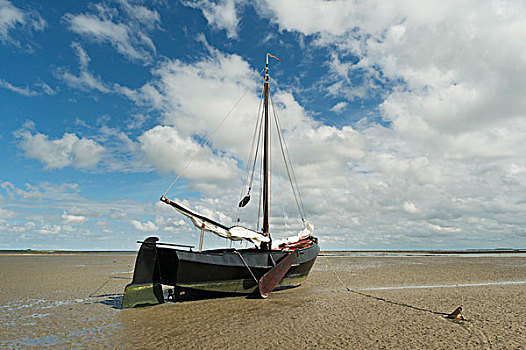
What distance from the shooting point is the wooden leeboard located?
48.9 feet

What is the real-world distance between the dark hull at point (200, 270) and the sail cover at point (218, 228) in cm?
101

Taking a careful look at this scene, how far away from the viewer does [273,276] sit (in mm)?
15250

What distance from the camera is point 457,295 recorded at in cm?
A: 1541

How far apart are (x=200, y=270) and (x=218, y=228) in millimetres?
2290

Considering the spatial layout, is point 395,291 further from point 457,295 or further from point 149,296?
point 149,296

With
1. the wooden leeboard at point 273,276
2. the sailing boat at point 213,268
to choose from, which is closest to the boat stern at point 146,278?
the sailing boat at point 213,268

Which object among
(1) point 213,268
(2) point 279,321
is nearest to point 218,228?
(1) point 213,268

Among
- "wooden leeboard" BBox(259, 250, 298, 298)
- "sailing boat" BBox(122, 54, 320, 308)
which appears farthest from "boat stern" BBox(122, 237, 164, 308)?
"wooden leeboard" BBox(259, 250, 298, 298)

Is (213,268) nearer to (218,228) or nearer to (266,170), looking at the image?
(218,228)

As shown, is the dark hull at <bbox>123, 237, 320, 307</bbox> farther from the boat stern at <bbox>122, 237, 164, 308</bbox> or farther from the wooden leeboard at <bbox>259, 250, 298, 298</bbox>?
Result: the wooden leeboard at <bbox>259, 250, 298, 298</bbox>

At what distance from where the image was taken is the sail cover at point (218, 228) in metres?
15.1

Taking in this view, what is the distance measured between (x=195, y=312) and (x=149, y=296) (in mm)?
2313

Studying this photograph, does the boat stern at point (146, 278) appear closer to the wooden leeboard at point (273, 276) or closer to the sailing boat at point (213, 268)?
the sailing boat at point (213, 268)

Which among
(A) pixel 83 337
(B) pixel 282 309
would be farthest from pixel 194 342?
(B) pixel 282 309
